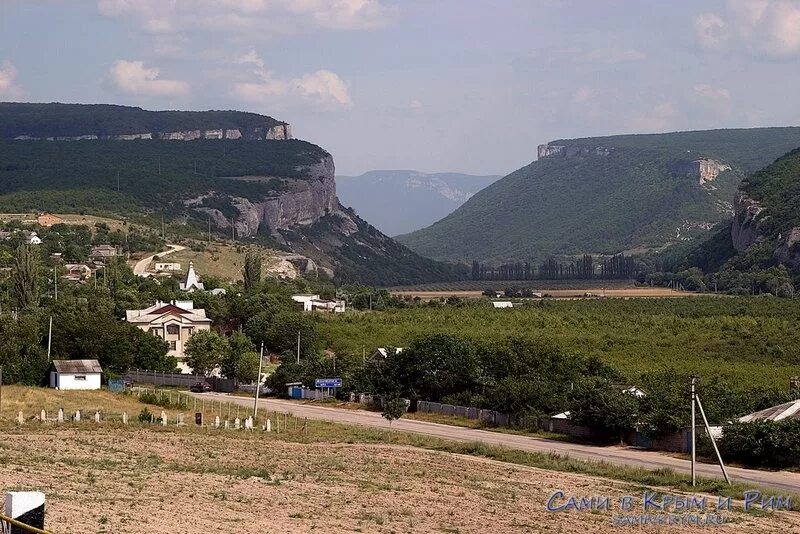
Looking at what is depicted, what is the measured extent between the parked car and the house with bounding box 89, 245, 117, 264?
2453 inches

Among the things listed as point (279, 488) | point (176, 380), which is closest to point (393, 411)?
point (176, 380)

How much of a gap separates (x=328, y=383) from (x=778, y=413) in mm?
28874

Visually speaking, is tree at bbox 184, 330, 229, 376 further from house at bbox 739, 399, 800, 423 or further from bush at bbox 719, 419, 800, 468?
bush at bbox 719, 419, 800, 468

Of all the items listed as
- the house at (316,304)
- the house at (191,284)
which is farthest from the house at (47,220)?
the house at (316,304)

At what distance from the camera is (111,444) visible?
1561 inches

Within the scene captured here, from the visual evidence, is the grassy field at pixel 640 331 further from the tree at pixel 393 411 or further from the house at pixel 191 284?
the tree at pixel 393 411

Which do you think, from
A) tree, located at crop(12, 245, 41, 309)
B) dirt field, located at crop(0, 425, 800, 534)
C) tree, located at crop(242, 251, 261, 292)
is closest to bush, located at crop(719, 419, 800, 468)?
dirt field, located at crop(0, 425, 800, 534)

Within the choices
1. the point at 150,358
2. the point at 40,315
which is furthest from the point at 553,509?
the point at 40,315

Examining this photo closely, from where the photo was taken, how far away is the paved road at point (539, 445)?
40469 millimetres

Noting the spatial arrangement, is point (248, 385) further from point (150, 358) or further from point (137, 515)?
point (137, 515)

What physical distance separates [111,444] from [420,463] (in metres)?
9.07

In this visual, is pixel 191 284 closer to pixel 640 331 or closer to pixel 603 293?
pixel 640 331

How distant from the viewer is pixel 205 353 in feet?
278

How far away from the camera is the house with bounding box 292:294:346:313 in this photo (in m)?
123
